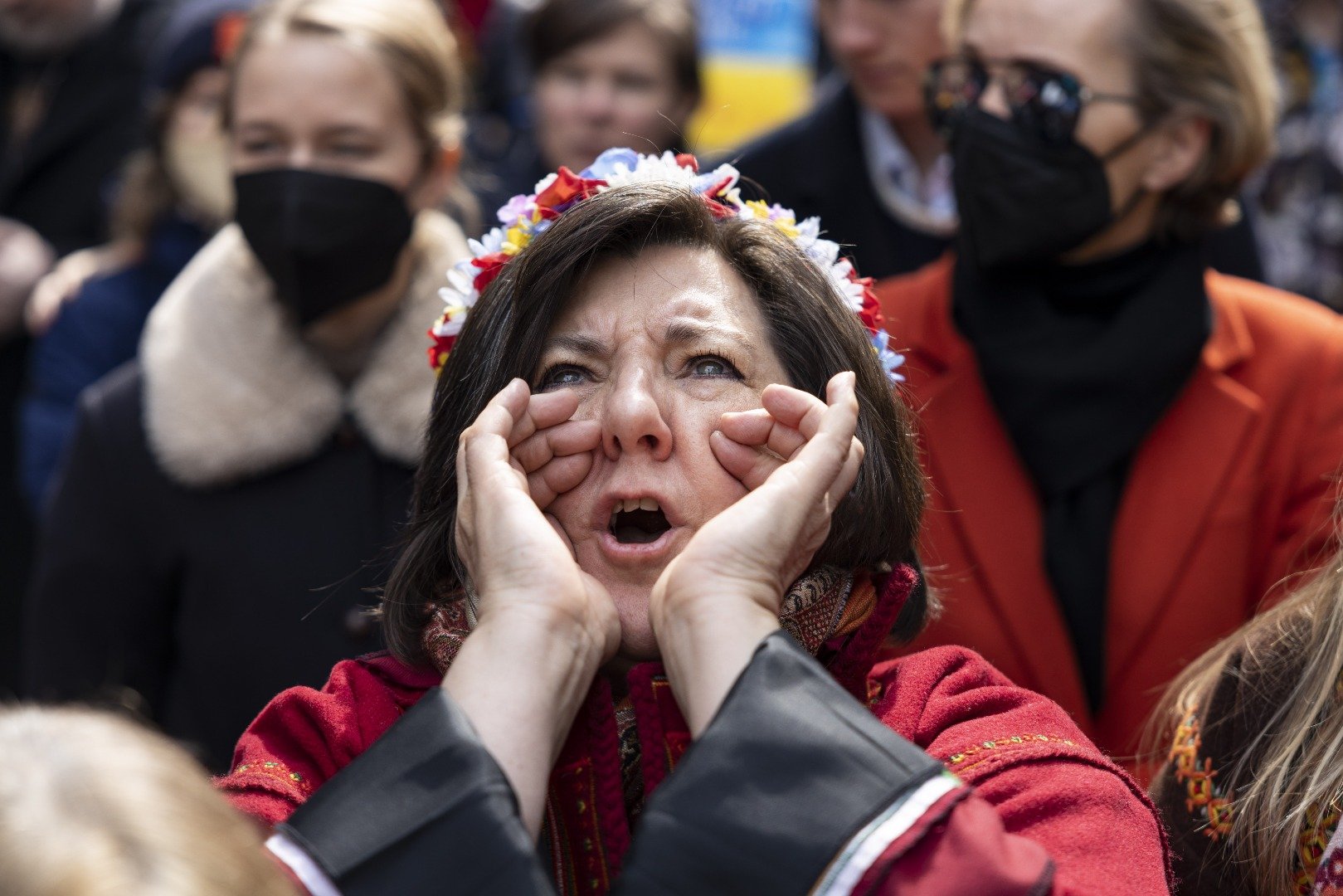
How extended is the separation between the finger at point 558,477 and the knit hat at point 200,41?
275cm

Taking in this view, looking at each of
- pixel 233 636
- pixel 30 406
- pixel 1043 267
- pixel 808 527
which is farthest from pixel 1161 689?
pixel 30 406

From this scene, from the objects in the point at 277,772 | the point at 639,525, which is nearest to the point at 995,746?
the point at 639,525

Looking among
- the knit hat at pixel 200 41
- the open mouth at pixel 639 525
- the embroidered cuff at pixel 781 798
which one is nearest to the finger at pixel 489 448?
the open mouth at pixel 639 525

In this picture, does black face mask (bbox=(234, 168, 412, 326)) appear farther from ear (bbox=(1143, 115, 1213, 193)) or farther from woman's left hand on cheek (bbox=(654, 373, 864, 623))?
ear (bbox=(1143, 115, 1213, 193))

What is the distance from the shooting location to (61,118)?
5.82 meters

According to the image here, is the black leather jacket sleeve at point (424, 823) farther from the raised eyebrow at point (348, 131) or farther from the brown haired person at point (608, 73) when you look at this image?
the brown haired person at point (608, 73)

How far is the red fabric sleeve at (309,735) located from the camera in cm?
222

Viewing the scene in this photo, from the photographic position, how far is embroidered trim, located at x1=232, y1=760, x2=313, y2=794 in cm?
224

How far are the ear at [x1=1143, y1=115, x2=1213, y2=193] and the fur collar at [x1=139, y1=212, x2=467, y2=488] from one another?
1643 mm

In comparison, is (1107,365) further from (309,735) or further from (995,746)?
(309,735)

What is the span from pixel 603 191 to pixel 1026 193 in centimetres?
146

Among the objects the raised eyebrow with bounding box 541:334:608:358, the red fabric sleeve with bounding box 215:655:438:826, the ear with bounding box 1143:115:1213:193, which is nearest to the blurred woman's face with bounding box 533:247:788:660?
the raised eyebrow with bounding box 541:334:608:358

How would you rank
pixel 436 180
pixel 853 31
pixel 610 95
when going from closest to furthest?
pixel 436 180 → pixel 853 31 → pixel 610 95

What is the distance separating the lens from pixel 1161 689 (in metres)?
3.35
